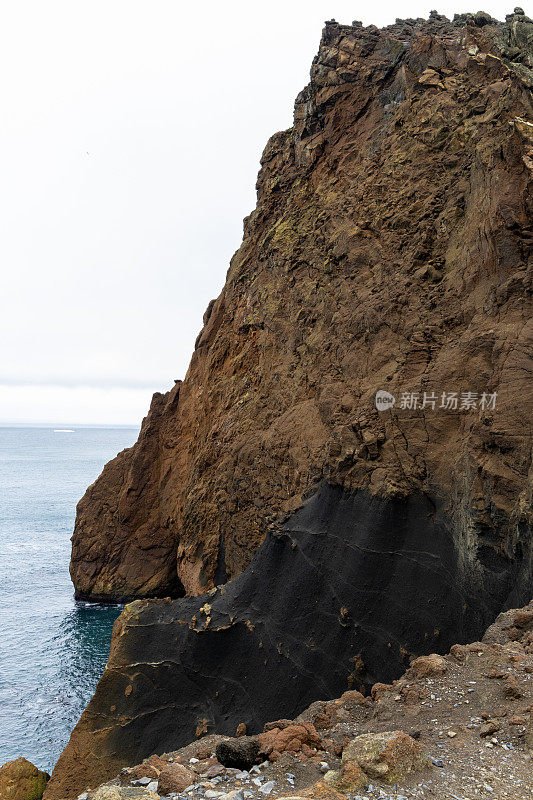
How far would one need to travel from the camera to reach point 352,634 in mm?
11297

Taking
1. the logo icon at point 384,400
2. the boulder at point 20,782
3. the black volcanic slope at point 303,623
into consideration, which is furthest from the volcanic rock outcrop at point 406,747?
the boulder at point 20,782

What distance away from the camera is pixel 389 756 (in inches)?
174

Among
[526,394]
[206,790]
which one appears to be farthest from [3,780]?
[526,394]

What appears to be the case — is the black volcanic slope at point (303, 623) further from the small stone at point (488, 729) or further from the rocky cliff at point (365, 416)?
the small stone at point (488, 729)

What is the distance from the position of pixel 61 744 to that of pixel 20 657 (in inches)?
293

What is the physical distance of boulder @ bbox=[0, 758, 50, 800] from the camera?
Answer: 13.2 m

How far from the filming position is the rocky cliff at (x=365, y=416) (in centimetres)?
995

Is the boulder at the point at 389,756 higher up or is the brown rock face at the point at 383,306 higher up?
the brown rock face at the point at 383,306

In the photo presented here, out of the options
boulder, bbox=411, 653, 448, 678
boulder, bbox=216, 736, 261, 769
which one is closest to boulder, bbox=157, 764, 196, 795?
boulder, bbox=216, 736, 261, 769

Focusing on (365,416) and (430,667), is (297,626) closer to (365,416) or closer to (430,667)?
(365,416)

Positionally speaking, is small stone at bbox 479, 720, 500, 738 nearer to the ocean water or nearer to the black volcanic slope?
the black volcanic slope

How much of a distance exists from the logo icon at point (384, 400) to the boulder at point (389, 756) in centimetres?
806

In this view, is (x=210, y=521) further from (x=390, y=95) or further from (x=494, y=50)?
(x=494, y=50)

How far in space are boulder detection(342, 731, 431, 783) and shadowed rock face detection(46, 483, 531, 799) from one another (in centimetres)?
428
